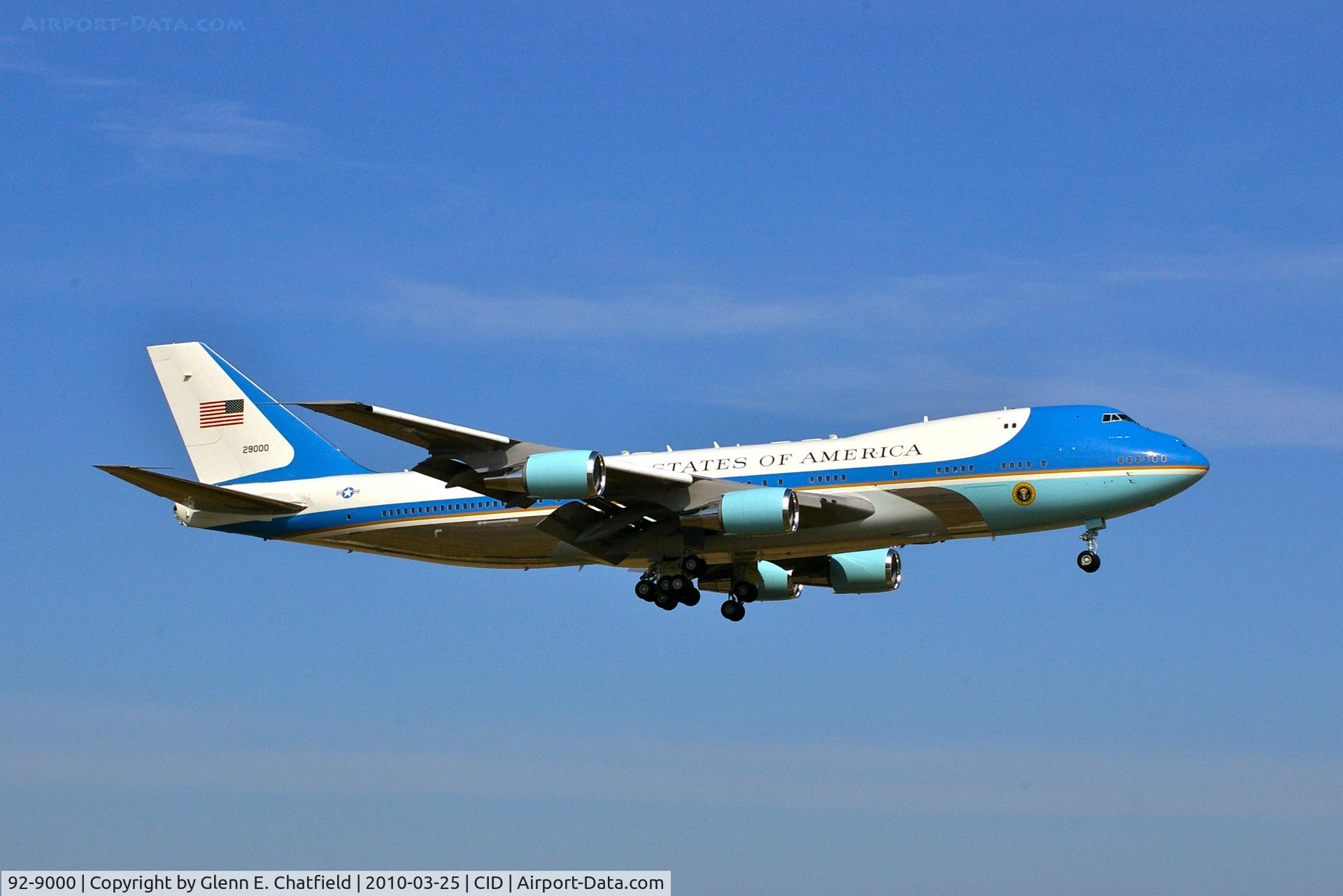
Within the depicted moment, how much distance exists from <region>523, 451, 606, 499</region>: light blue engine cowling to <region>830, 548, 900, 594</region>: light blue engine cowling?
12.6 metres

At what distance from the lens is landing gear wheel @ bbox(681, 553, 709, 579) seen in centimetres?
4816

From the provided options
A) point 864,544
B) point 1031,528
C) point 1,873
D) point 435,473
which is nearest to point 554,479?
point 435,473

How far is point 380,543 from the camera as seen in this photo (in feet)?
167

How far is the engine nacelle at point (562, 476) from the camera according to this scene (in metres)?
43.6

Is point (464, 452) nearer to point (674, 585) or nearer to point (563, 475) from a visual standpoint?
point (563, 475)

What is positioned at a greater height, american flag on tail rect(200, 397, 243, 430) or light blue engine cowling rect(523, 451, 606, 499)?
american flag on tail rect(200, 397, 243, 430)

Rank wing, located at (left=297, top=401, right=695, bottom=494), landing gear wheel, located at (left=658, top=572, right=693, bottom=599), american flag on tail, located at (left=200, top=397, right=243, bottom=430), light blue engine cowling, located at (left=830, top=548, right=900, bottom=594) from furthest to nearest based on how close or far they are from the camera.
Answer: american flag on tail, located at (left=200, top=397, right=243, bottom=430) → light blue engine cowling, located at (left=830, top=548, right=900, bottom=594) → landing gear wheel, located at (left=658, top=572, right=693, bottom=599) → wing, located at (left=297, top=401, right=695, bottom=494)

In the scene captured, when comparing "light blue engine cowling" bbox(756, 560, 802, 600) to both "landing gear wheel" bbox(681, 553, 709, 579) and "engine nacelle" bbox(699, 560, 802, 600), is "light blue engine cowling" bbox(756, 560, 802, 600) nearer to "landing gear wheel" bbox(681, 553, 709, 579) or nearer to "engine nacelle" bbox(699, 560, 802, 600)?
"engine nacelle" bbox(699, 560, 802, 600)

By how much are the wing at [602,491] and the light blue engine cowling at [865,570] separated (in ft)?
24.8

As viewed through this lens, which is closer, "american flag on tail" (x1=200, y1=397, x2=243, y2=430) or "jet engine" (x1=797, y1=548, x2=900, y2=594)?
"jet engine" (x1=797, y1=548, x2=900, y2=594)

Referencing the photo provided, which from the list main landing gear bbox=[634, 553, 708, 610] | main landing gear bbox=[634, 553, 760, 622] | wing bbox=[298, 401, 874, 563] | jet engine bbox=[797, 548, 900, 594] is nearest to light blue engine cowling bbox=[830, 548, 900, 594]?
jet engine bbox=[797, 548, 900, 594]

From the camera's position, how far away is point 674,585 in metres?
49.6

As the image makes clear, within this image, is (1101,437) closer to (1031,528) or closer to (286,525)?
(1031,528)

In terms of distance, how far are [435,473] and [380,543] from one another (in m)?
6.09
